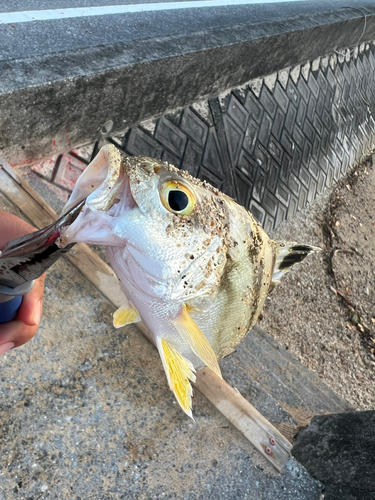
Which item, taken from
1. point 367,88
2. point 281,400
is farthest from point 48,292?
point 367,88

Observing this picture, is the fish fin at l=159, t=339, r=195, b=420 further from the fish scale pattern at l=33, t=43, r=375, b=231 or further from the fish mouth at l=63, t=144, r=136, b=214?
the fish scale pattern at l=33, t=43, r=375, b=231

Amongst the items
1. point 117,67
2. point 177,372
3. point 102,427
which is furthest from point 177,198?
point 117,67

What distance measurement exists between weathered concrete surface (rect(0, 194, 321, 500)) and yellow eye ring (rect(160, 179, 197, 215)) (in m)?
1.38

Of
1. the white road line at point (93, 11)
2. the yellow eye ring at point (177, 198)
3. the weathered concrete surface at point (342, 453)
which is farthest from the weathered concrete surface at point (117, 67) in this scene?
the weathered concrete surface at point (342, 453)

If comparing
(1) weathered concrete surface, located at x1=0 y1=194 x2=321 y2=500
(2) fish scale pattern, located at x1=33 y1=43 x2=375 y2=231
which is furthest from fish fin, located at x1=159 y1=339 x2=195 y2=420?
(2) fish scale pattern, located at x1=33 y1=43 x2=375 y2=231

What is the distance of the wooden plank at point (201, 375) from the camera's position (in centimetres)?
252

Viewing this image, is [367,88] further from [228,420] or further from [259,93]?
[228,420]

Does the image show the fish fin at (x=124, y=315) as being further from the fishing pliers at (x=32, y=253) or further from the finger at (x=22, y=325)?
the fishing pliers at (x=32, y=253)

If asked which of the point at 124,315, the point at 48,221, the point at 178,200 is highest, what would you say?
the point at 178,200

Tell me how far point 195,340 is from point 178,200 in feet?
1.59

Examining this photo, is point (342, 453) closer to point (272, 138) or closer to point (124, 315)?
point (124, 315)

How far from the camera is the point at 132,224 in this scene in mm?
1324

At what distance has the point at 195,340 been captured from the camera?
4.60 ft

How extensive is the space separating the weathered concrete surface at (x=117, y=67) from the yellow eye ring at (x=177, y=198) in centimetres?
150
